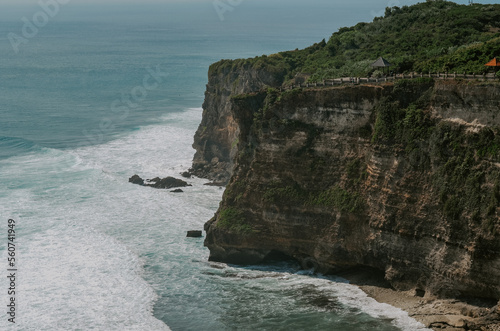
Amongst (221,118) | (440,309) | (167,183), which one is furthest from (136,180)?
(440,309)

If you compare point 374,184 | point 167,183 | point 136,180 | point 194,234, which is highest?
point 374,184

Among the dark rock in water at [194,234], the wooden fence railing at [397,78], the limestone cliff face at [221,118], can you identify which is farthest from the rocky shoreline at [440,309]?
the limestone cliff face at [221,118]

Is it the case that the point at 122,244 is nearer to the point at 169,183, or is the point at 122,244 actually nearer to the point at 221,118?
the point at 169,183

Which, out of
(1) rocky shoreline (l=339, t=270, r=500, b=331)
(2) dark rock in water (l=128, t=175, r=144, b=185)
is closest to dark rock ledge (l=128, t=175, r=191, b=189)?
(2) dark rock in water (l=128, t=175, r=144, b=185)

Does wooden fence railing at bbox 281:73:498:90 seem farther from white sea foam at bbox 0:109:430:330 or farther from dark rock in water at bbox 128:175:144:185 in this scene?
dark rock in water at bbox 128:175:144:185

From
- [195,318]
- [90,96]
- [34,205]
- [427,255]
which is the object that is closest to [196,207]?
[34,205]
